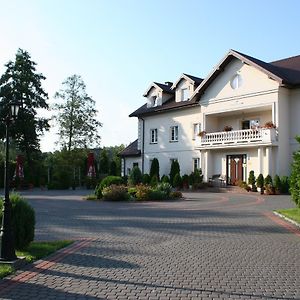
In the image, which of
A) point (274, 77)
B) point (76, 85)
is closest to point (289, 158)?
point (274, 77)

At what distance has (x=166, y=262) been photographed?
8297 millimetres

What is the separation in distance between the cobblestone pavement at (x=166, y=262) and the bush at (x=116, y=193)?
8.83 metres

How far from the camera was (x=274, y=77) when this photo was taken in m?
28.9

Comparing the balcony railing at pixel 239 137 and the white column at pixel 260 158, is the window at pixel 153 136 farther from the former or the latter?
the white column at pixel 260 158

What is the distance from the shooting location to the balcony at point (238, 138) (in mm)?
29250

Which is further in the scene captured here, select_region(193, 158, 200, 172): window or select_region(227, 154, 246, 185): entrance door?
select_region(193, 158, 200, 172): window

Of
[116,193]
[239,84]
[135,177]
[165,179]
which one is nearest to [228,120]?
[239,84]

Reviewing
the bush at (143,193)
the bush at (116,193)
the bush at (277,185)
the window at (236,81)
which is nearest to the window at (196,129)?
the window at (236,81)

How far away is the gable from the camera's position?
3036 centimetres

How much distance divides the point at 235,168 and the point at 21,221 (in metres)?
26.2

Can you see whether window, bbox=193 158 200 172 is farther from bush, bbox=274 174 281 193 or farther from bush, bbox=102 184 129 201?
bush, bbox=102 184 129 201

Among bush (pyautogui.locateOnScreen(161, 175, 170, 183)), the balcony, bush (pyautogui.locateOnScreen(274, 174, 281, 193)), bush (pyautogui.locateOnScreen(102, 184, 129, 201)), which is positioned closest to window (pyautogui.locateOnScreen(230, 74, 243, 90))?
the balcony

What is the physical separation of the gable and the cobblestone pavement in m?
17.7

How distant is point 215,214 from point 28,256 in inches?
366
